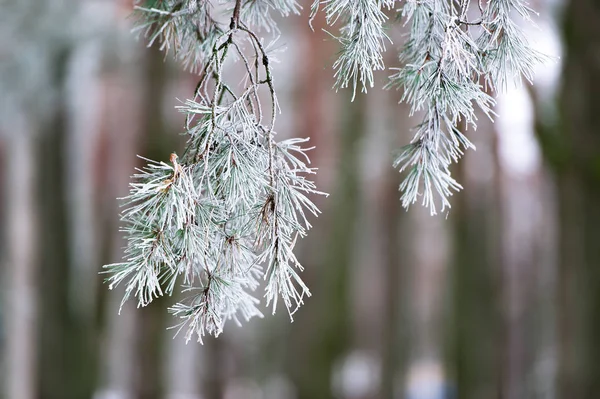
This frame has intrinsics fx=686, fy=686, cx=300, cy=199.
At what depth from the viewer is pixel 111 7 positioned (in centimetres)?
586

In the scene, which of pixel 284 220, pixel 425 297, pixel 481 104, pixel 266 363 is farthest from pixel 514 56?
pixel 425 297

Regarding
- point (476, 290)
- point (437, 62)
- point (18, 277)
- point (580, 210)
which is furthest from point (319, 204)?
point (437, 62)

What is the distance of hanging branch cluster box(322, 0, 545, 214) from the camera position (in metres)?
1.36

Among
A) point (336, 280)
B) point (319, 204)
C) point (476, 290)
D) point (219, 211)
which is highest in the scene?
point (319, 204)

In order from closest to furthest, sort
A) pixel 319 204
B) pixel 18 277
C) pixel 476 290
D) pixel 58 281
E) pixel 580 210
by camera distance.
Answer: pixel 580 210 → pixel 58 281 → pixel 476 290 → pixel 18 277 → pixel 319 204

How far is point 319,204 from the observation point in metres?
8.45

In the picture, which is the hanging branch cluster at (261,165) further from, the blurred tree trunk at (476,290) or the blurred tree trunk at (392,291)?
the blurred tree trunk at (392,291)

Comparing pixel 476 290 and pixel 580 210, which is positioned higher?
pixel 580 210

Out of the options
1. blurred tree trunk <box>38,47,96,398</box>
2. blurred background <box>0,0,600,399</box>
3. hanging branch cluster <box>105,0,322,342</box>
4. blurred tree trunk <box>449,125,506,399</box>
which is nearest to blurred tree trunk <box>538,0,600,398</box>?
blurred background <box>0,0,600,399</box>

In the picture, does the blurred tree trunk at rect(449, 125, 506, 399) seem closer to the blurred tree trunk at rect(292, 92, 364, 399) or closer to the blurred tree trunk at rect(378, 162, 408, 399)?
the blurred tree trunk at rect(292, 92, 364, 399)

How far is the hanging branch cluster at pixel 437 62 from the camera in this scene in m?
1.36

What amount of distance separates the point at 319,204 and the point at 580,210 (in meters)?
4.58

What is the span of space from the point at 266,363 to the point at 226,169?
13417mm

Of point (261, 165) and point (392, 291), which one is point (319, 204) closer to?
point (392, 291)
